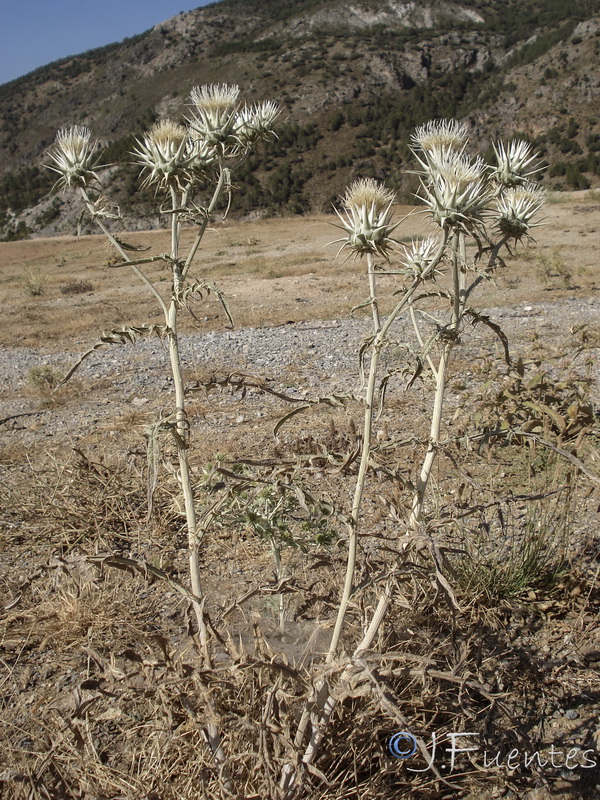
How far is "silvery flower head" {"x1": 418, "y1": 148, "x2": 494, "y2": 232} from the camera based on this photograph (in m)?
1.61

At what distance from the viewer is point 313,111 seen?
190 feet

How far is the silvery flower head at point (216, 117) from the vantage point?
6.59 ft

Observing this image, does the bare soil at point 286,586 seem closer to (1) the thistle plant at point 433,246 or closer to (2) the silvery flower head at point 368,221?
(1) the thistle plant at point 433,246

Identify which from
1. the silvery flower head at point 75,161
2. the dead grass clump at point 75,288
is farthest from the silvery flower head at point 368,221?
the dead grass clump at point 75,288

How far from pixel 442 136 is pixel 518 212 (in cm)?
34

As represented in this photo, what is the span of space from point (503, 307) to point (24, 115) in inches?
3527

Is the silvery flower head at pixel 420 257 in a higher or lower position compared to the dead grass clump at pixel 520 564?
higher

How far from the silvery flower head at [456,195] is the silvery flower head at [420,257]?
13 cm

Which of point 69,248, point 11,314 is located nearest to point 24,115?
point 69,248

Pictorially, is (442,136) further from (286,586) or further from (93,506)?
(93,506)

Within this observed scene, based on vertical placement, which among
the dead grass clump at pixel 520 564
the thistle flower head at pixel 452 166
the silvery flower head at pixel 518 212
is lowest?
the dead grass clump at pixel 520 564

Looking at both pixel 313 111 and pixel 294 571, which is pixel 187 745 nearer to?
pixel 294 571

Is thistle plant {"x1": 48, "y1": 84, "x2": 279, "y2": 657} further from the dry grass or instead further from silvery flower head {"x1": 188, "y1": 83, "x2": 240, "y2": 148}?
the dry grass

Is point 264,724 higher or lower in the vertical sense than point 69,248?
lower
